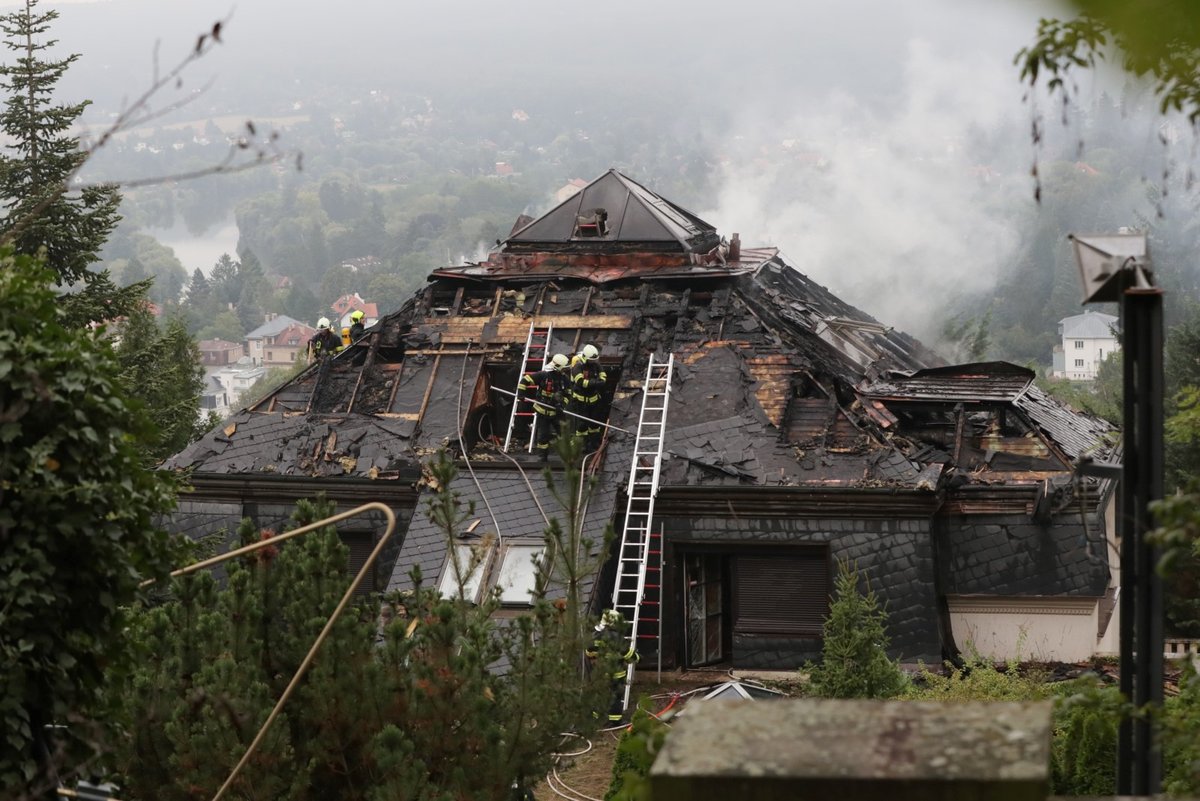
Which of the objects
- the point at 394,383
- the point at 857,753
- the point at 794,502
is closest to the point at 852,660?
the point at 794,502

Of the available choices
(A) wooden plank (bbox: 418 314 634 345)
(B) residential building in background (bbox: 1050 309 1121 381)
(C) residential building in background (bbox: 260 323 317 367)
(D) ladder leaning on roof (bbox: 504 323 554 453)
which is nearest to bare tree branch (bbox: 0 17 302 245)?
(D) ladder leaning on roof (bbox: 504 323 554 453)

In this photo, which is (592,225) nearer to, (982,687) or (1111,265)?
(982,687)

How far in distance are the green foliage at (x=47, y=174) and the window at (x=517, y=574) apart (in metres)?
8.48

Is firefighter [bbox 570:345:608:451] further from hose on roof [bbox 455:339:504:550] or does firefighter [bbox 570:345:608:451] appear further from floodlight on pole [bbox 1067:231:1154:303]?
floodlight on pole [bbox 1067:231:1154:303]

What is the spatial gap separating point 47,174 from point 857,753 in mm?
22571

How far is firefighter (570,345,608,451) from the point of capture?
69.3ft

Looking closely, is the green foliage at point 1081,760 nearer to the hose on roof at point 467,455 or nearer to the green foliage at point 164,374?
the hose on roof at point 467,455

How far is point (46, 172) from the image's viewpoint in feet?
81.7

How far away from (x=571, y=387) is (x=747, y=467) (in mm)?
2561

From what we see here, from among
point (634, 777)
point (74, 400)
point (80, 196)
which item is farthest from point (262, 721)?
point (80, 196)

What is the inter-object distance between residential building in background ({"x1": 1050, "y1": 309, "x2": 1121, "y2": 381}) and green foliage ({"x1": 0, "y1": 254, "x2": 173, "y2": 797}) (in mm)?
94448

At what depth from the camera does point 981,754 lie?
4484 mm

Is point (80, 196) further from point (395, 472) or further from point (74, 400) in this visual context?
point (74, 400)

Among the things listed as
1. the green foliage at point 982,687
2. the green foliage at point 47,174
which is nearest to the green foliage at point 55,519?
the green foliage at point 982,687
